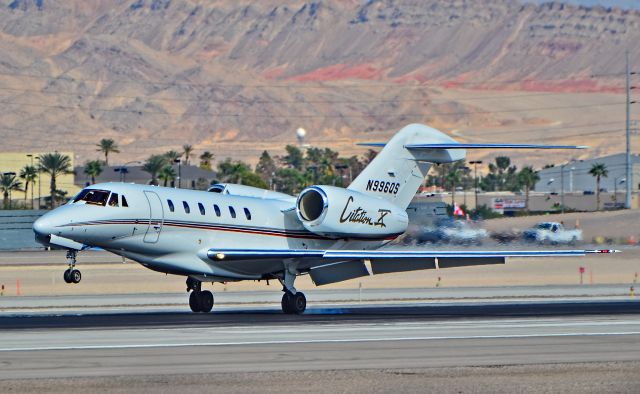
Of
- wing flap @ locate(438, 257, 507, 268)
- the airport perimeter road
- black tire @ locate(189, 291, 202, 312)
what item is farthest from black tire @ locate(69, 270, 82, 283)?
wing flap @ locate(438, 257, 507, 268)

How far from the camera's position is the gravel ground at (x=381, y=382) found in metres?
19.4

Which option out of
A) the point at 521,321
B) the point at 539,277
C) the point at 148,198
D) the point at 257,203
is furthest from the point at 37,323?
the point at 539,277

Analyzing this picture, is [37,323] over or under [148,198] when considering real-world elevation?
under

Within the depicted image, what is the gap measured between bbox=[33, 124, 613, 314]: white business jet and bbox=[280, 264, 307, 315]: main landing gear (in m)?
0.03

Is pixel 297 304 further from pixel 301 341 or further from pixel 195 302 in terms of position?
pixel 301 341

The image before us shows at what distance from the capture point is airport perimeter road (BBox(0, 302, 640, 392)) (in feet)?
66.4

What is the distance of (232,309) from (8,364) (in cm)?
1878

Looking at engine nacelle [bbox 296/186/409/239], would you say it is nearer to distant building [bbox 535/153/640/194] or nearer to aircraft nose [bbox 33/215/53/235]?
aircraft nose [bbox 33/215/53/235]

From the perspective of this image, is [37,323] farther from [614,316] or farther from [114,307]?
[614,316]

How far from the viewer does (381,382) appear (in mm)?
20125

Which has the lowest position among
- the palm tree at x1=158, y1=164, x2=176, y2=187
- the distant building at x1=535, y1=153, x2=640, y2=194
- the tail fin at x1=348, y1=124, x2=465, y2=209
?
the tail fin at x1=348, y1=124, x2=465, y2=209

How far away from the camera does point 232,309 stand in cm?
4075

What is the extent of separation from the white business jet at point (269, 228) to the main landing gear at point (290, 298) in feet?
0.10

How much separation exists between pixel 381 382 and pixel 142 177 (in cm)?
13564
